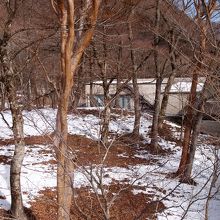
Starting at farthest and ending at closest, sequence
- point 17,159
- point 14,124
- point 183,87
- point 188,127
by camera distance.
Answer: point 183,87 → point 188,127 → point 17,159 → point 14,124

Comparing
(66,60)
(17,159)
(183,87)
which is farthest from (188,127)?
(66,60)

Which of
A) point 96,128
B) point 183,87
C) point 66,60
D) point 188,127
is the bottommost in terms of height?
point 188,127

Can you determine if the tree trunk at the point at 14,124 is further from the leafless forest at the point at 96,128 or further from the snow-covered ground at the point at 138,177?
the snow-covered ground at the point at 138,177

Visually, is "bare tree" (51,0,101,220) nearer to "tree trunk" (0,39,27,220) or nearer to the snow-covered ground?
the snow-covered ground

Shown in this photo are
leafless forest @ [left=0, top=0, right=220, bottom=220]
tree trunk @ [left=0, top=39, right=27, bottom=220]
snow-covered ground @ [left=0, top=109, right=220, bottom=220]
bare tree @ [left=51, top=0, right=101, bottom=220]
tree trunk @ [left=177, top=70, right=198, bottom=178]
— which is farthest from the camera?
tree trunk @ [left=177, top=70, right=198, bottom=178]

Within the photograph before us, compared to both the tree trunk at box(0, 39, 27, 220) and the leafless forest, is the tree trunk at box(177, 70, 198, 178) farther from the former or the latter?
the tree trunk at box(0, 39, 27, 220)

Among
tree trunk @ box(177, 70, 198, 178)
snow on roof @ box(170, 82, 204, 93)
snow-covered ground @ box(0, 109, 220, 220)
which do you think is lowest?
snow-covered ground @ box(0, 109, 220, 220)

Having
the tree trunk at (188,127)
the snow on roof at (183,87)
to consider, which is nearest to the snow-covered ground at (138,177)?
the tree trunk at (188,127)

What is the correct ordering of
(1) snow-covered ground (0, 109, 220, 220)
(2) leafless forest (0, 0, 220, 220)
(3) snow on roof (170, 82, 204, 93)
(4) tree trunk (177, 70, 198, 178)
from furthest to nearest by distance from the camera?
1. (3) snow on roof (170, 82, 204, 93)
2. (4) tree trunk (177, 70, 198, 178)
3. (1) snow-covered ground (0, 109, 220, 220)
4. (2) leafless forest (0, 0, 220, 220)

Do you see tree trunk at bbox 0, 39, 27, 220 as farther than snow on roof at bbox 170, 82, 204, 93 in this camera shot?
No

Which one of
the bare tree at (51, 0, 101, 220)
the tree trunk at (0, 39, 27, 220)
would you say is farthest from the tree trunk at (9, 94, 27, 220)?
the bare tree at (51, 0, 101, 220)

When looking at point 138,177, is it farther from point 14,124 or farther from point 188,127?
point 188,127

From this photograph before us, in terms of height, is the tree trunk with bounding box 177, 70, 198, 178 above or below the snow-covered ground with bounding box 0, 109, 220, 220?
above

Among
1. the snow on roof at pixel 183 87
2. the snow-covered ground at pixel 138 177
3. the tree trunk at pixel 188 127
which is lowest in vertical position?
the snow-covered ground at pixel 138 177
